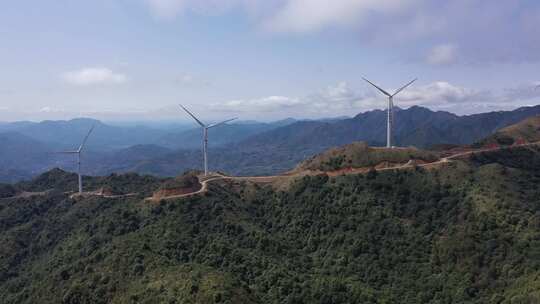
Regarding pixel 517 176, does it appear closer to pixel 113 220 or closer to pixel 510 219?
pixel 510 219

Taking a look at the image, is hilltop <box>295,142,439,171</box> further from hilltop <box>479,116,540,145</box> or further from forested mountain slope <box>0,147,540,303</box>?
hilltop <box>479,116,540,145</box>

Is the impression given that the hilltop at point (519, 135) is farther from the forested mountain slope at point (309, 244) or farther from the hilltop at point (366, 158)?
the hilltop at point (366, 158)

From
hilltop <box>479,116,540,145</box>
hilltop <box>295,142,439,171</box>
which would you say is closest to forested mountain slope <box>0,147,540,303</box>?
hilltop <box>295,142,439,171</box>

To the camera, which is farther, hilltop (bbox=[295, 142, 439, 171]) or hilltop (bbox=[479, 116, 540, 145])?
hilltop (bbox=[479, 116, 540, 145])

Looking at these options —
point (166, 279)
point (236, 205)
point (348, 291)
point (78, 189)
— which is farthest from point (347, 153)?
point (78, 189)

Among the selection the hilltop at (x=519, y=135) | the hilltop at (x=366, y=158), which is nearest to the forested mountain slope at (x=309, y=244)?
the hilltop at (x=366, y=158)

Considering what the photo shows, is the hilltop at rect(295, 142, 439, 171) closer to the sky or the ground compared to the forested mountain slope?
closer to the sky

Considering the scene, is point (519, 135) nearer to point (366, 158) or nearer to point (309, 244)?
point (366, 158)

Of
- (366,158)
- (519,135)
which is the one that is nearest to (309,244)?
(366,158)
